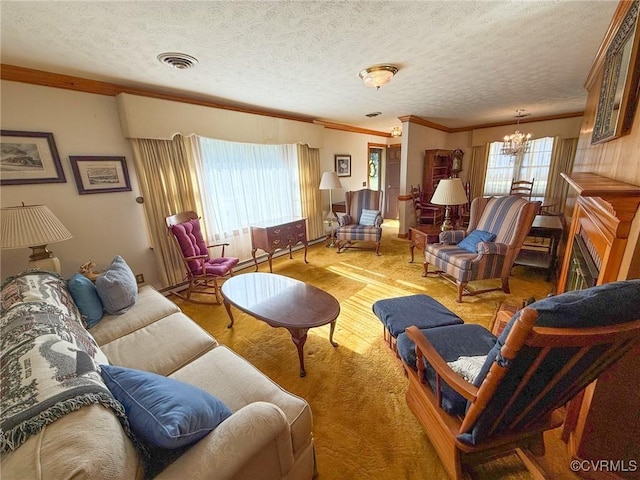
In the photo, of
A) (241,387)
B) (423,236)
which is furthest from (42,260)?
(423,236)

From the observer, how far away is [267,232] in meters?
3.46

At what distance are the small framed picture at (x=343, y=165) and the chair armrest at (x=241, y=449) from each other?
4.89 meters

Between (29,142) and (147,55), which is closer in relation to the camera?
(147,55)

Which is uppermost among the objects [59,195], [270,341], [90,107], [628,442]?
[90,107]

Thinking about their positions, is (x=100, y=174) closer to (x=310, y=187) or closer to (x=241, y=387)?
(x=241, y=387)

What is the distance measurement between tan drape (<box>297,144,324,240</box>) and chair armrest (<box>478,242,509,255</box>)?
9.35ft

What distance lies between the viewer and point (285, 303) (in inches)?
75.7

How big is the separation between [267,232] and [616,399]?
3200 millimetres

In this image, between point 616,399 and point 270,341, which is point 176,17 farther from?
point 616,399

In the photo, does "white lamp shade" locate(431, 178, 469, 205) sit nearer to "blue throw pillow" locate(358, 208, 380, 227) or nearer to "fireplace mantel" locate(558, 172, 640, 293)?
"blue throw pillow" locate(358, 208, 380, 227)

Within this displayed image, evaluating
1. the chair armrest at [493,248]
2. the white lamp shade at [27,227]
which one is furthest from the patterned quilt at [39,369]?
the chair armrest at [493,248]

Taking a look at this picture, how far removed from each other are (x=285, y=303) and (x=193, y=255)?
147cm

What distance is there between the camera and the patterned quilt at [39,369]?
65 cm

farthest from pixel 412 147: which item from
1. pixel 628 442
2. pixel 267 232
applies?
pixel 628 442
